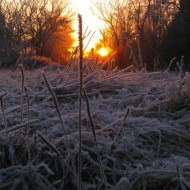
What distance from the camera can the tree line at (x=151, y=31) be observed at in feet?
57.9

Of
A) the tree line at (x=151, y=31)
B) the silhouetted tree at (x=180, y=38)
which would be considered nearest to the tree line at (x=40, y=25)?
the tree line at (x=151, y=31)

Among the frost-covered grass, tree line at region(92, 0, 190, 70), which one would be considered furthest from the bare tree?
the frost-covered grass

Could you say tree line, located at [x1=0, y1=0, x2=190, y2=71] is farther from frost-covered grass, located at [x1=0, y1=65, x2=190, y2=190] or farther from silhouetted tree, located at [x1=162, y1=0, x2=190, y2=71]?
frost-covered grass, located at [x1=0, y1=65, x2=190, y2=190]

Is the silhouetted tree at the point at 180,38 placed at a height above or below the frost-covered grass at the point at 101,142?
above

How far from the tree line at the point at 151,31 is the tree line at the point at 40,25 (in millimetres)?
6390

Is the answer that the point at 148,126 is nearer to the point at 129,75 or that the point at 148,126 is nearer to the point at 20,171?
the point at 20,171

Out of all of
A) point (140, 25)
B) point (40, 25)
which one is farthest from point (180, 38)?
point (40, 25)

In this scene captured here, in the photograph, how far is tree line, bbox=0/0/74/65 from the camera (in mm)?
39156

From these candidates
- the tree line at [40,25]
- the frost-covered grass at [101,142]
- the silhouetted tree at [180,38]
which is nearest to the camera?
the frost-covered grass at [101,142]

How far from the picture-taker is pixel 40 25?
42.6m

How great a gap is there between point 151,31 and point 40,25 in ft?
69.2

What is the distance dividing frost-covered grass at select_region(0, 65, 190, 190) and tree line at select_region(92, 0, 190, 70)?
228 cm

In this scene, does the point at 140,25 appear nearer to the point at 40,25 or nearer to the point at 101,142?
the point at 40,25

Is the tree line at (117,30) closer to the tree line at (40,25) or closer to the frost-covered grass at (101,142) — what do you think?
the tree line at (40,25)
